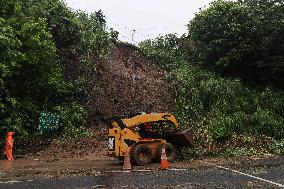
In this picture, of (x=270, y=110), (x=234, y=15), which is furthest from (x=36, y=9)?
(x=270, y=110)

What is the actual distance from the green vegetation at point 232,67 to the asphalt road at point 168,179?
873 centimetres

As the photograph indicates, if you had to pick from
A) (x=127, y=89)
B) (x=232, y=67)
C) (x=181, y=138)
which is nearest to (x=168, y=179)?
(x=181, y=138)

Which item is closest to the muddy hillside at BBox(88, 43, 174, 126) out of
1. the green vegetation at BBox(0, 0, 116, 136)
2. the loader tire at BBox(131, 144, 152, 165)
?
the green vegetation at BBox(0, 0, 116, 136)

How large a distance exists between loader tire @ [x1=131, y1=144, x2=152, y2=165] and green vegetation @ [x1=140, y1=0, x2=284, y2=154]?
7.41 metres

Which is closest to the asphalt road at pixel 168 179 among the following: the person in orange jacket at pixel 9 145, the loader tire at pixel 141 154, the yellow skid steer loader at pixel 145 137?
the loader tire at pixel 141 154

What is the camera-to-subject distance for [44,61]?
23234 millimetres

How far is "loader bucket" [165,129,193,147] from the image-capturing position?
17375 mm

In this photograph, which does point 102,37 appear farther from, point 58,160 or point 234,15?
point 58,160

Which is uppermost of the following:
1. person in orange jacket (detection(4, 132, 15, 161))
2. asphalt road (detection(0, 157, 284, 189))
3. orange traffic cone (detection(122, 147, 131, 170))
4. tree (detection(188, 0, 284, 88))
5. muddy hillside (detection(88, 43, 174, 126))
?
tree (detection(188, 0, 284, 88))

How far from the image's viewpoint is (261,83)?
3177 cm

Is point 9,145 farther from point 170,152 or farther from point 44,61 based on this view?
point 170,152

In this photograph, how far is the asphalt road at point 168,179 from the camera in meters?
11.8

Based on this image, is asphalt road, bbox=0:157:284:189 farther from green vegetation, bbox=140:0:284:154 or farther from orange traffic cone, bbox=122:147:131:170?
green vegetation, bbox=140:0:284:154

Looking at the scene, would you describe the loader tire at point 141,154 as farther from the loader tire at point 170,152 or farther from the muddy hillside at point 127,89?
the muddy hillside at point 127,89
